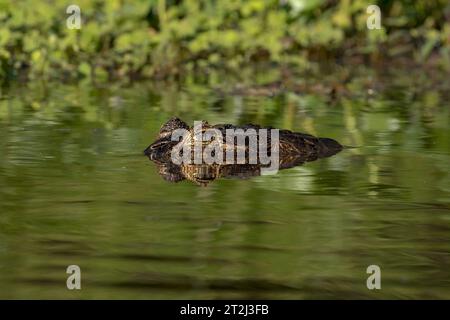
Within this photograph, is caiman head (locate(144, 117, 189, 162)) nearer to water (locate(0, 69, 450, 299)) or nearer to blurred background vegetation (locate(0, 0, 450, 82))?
water (locate(0, 69, 450, 299))

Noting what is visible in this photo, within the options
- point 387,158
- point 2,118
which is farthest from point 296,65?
point 387,158

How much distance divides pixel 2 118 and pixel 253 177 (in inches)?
198

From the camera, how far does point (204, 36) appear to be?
70.9ft

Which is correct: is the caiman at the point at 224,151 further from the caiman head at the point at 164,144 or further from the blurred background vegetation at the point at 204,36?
the blurred background vegetation at the point at 204,36

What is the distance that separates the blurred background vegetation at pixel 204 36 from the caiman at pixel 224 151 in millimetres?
7943

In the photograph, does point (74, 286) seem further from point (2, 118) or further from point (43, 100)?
point (43, 100)

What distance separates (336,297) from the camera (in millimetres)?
6730

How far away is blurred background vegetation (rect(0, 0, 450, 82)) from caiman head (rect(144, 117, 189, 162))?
Result: 7792 mm

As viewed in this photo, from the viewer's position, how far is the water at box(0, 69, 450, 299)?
7.06 meters

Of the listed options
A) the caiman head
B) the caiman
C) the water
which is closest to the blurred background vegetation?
the water

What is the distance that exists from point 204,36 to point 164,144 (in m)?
9.95

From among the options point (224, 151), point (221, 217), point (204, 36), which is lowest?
point (221, 217)

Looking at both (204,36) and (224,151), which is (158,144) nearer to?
(224,151)

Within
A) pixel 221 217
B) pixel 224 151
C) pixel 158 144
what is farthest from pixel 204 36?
pixel 221 217
